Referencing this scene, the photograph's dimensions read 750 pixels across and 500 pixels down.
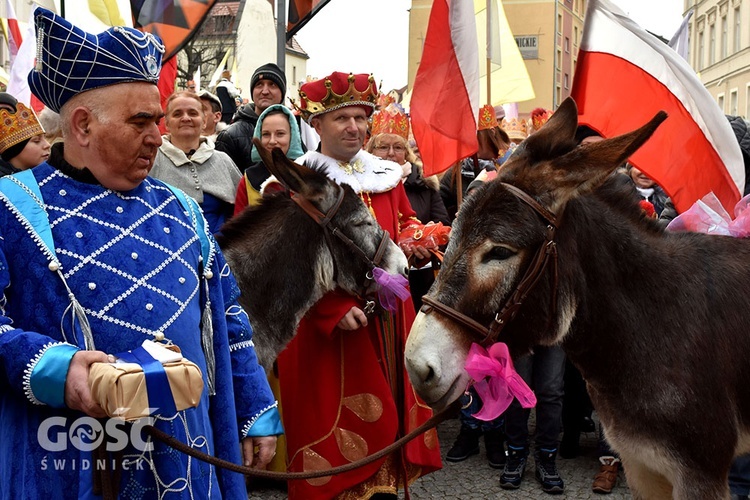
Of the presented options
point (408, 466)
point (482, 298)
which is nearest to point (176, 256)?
point (482, 298)

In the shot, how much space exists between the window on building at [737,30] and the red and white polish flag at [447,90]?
4910 centimetres

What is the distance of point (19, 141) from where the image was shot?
5.52 meters

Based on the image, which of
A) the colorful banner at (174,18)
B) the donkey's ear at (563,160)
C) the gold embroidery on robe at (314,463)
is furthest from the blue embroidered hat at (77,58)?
the colorful banner at (174,18)

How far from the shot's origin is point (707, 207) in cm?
379

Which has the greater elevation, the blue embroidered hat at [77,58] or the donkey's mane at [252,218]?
the blue embroidered hat at [77,58]

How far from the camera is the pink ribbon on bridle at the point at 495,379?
9.00 feet

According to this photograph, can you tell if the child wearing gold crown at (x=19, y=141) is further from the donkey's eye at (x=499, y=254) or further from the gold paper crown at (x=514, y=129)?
the gold paper crown at (x=514, y=129)

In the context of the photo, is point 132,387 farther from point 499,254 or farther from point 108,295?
point 499,254

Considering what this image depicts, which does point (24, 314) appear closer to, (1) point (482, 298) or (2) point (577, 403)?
(1) point (482, 298)

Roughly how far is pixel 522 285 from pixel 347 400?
6.24ft

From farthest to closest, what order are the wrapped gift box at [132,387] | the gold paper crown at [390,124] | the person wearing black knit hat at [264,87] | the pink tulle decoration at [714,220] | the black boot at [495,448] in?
the person wearing black knit hat at [264,87] < the gold paper crown at [390,124] < the black boot at [495,448] < the pink tulle decoration at [714,220] < the wrapped gift box at [132,387]

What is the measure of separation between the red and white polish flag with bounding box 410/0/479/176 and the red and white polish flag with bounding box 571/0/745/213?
41.4 inches

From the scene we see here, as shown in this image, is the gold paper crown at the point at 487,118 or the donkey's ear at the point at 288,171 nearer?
the donkey's ear at the point at 288,171

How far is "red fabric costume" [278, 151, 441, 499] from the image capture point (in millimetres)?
4336
